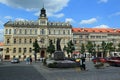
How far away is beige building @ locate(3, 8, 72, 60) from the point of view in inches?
3890

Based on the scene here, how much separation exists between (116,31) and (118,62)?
79.2 meters

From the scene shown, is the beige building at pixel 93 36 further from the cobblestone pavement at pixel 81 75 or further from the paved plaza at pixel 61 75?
the cobblestone pavement at pixel 81 75

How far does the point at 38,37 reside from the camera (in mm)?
100500

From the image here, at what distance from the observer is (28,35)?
10062 centimetres

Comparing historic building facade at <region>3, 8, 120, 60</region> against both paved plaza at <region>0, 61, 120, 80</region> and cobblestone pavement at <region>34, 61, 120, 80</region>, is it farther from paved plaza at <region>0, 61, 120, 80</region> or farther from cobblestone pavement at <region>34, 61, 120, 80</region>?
cobblestone pavement at <region>34, 61, 120, 80</region>

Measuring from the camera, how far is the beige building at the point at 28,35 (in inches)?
3890

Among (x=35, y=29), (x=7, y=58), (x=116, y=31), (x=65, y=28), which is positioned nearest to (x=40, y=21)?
(x=35, y=29)

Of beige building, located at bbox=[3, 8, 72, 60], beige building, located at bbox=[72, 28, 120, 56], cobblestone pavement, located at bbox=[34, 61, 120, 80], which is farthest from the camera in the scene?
beige building, located at bbox=[72, 28, 120, 56]

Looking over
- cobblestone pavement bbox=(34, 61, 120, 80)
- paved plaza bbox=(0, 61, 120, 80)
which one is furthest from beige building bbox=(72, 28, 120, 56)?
cobblestone pavement bbox=(34, 61, 120, 80)

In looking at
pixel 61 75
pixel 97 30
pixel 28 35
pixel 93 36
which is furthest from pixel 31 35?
pixel 61 75

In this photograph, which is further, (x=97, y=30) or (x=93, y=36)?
(x=97, y=30)

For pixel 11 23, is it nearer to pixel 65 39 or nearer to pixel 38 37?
pixel 38 37

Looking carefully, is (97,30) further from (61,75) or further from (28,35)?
(61,75)

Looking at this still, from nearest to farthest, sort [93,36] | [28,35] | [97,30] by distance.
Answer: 1. [28,35]
2. [93,36]
3. [97,30]
